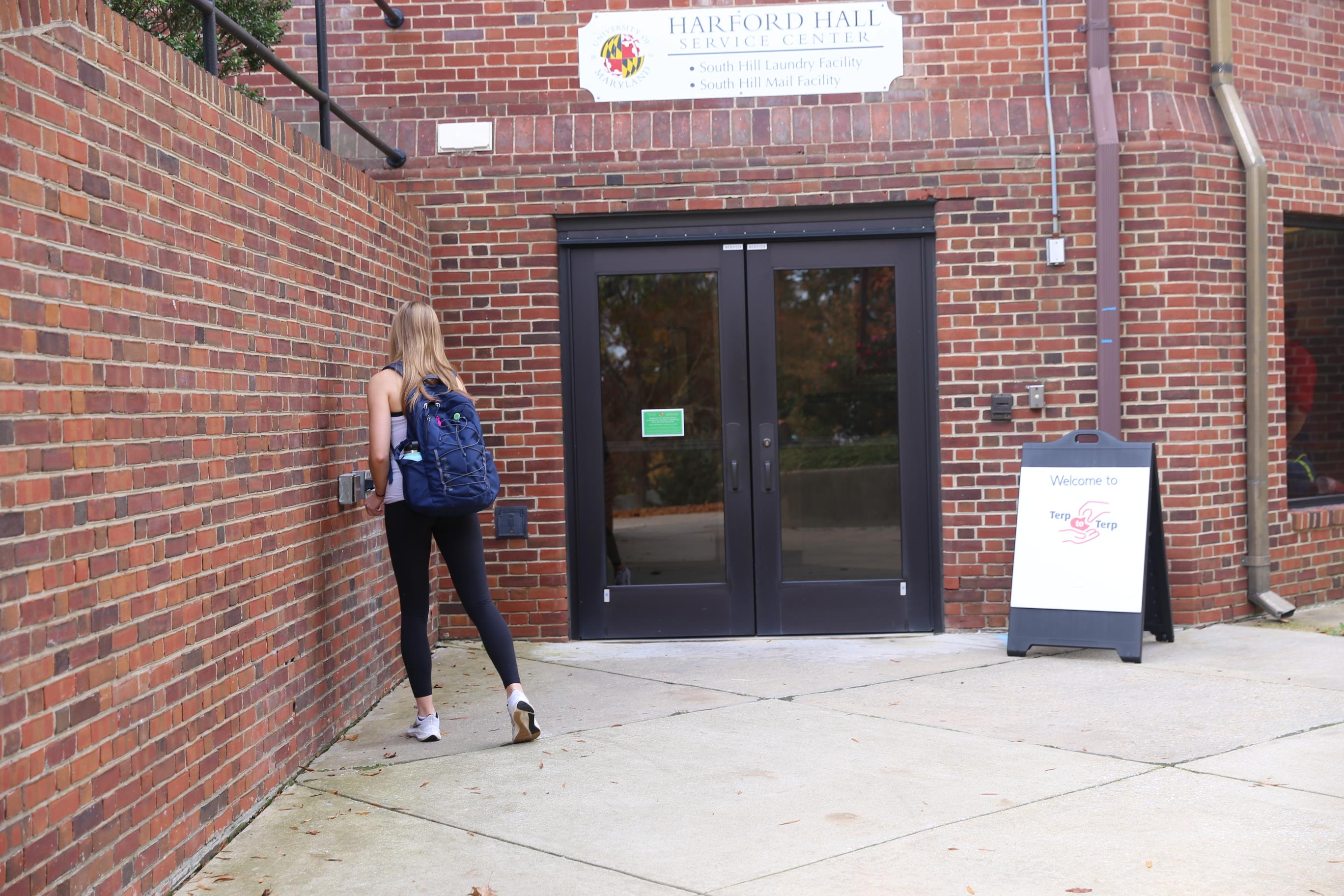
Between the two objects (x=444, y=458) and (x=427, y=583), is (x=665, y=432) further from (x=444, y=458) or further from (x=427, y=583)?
(x=444, y=458)

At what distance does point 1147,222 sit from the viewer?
25.5ft

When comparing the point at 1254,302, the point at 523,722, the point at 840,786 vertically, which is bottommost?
the point at 840,786

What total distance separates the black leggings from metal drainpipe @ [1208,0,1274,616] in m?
4.88

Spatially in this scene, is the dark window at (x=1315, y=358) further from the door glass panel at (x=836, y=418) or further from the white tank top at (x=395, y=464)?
the white tank top at (x=395, y=464)

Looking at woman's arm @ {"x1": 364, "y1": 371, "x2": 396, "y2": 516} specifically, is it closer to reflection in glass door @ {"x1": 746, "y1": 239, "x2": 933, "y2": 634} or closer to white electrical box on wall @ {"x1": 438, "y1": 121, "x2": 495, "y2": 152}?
white electrical box on wall @ {"x1": 438, "y1": 121, "x2": 495, "y2": 152}

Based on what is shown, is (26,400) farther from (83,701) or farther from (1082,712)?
(1082,712)

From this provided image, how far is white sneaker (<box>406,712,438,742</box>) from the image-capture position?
5461 mm

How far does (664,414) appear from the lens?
7.86m

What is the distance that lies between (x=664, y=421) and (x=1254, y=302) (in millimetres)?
3597

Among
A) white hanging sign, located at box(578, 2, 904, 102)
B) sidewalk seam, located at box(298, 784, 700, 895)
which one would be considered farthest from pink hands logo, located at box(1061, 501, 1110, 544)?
sidewalk seam, located at box(298, 784, 700, 895)

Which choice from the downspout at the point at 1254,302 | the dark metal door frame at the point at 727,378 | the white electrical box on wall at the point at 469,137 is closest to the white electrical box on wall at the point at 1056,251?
the dark metal door frame at the point at 727,378

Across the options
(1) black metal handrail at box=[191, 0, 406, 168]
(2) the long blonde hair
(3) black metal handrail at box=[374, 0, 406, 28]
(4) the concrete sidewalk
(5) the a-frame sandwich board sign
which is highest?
(3) black metal handrail at box=[374, 0, 406, 28]

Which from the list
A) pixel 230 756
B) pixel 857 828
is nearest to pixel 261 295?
pixel 230 756

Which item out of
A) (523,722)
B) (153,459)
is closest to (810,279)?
(523,722)
